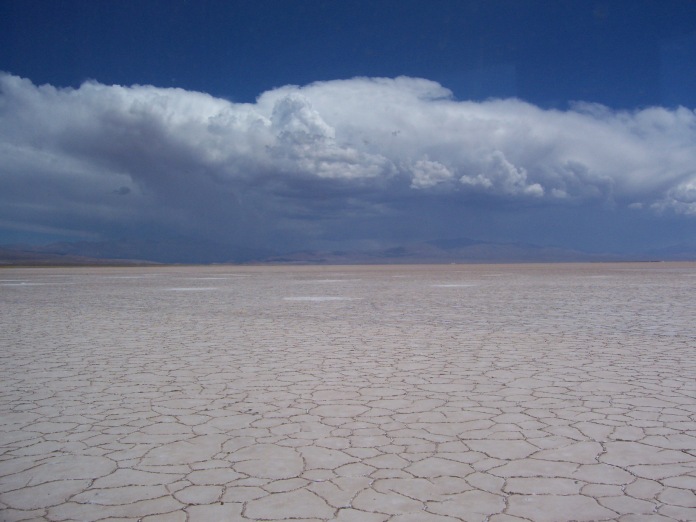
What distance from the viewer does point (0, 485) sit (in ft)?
11.0

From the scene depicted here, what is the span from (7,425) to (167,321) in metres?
7.03

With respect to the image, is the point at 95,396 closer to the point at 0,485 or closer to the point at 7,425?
the point at 7,425

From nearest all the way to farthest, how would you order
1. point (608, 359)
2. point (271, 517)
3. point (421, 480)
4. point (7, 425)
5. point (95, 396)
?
point (271, 517) < point (421, 480) < point (7, 425) < point (95, 396) < point (608, 359)

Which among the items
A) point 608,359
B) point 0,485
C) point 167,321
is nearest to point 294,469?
point 0,485

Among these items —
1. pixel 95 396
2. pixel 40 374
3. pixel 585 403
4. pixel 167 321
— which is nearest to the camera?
pixel 585 403

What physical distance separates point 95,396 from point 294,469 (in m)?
2.67

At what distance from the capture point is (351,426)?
436 cm

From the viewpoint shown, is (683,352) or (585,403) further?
(683,352)

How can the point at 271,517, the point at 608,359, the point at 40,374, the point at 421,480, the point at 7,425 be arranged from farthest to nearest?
the point at 608,359
the point at 40,374
the point at 7,425
the point at 421,480
the point at 271,517

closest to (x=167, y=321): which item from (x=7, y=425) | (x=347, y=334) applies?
(x=347, y=334)

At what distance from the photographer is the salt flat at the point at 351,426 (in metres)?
3.07

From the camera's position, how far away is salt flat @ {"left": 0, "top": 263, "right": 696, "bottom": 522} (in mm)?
3074

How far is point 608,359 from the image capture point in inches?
275

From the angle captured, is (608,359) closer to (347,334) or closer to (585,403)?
(585,403)
